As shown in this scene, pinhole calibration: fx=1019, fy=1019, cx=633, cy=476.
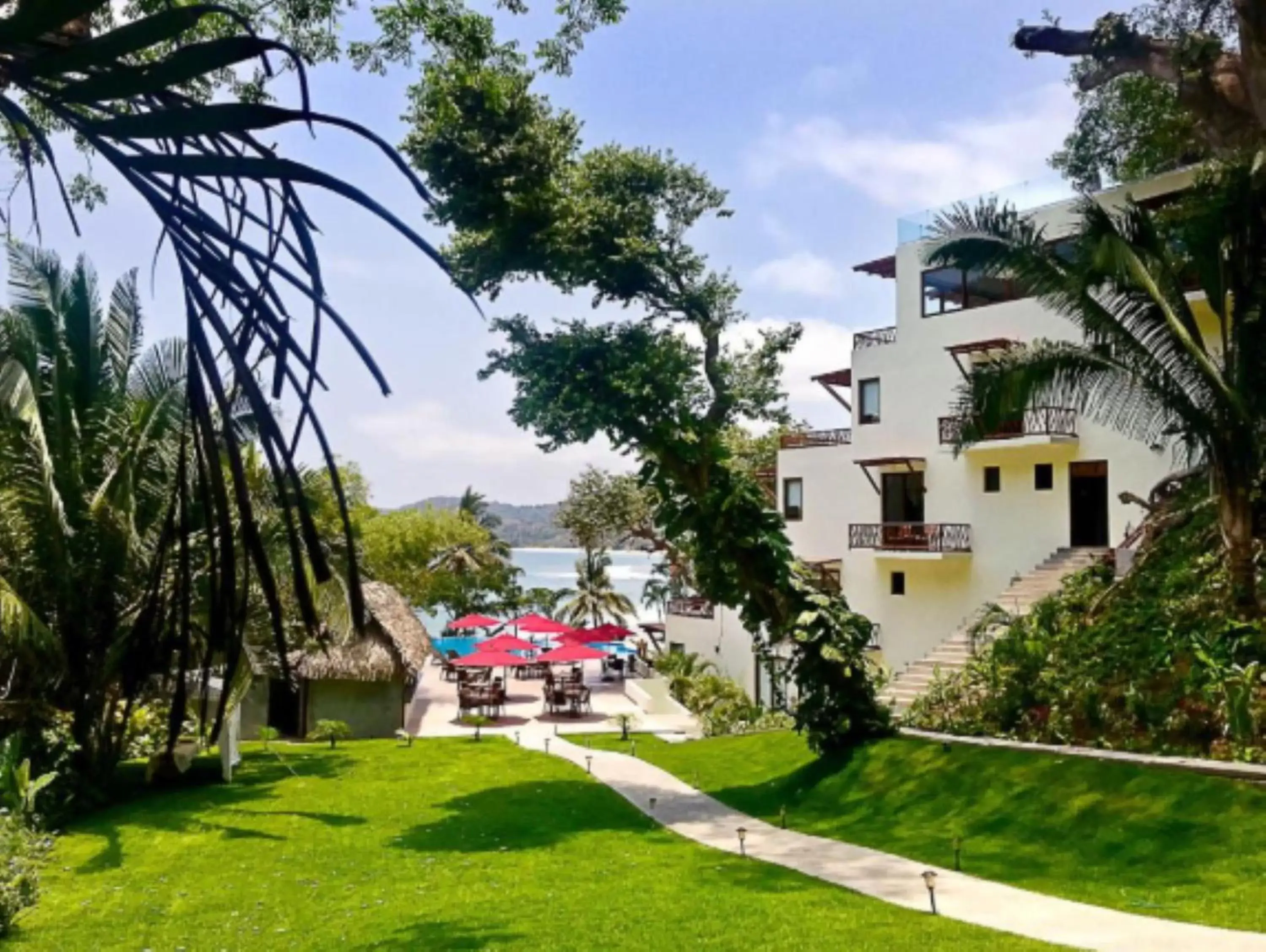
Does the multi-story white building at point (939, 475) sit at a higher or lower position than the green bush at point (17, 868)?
higher

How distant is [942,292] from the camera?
24.2 m

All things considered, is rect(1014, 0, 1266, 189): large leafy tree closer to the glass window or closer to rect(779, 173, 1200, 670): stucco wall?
rect(779, 173, 1200, 670): stucco wall

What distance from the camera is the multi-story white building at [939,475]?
69.4 feet

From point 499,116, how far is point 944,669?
1232cm

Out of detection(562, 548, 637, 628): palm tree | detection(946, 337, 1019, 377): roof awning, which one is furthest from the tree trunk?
detection(562, 548, 637, 628): palm tree

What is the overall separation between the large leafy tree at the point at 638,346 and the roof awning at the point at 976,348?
6.90 meters

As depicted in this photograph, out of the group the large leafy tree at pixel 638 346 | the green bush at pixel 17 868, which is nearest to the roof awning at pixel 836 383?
the large leafy tree at pixel 638 346

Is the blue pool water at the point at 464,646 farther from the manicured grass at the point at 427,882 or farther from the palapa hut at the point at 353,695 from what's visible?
the manicured grass at the point at 427,882

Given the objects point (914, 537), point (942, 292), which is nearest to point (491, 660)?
point (914, 537)

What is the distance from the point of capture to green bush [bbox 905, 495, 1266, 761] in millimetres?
11352

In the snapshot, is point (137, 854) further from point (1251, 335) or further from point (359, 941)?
point (1251, 335)

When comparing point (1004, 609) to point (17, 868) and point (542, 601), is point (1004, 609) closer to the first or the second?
point (17, 868)

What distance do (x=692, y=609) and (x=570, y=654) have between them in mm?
6259

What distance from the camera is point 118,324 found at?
1598cm
